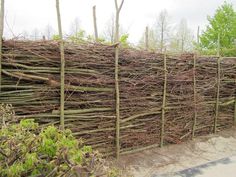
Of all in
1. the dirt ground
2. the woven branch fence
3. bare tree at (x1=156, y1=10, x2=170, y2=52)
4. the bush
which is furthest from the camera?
bare tree at (x1=156, y1=10, x2=170, y2=52)

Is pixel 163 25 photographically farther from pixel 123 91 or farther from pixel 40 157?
pixel 40 157

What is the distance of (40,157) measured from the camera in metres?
1.19

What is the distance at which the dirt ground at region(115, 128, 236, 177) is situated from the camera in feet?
13.7

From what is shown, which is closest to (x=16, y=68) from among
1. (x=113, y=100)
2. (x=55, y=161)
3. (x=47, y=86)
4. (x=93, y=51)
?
(x=47, y=86)

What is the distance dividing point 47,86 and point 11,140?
2517 mm

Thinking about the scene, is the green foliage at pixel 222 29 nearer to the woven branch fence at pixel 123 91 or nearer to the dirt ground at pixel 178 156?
the woven branch fence at pixel 123 91

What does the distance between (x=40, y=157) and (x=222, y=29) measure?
45.0 ft

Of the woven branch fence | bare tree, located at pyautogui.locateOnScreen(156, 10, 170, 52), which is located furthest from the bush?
bare tree, located at pyautogui.locateOnScreen(156, 10, 170, 52)

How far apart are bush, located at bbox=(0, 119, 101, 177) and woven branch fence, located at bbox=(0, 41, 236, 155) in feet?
7.21

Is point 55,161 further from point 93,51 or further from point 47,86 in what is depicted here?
point 93,51

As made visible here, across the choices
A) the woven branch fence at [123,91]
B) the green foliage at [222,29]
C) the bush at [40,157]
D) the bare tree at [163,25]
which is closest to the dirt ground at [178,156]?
the woven branch fence at [123,91]

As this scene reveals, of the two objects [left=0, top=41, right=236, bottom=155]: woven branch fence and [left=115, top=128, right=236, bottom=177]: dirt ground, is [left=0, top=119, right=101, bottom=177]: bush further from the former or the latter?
[left=115, top=128, right=236, bottom=177]: dirt ground

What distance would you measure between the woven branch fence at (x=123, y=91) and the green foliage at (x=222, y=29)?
7428mm

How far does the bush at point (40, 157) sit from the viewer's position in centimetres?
112
